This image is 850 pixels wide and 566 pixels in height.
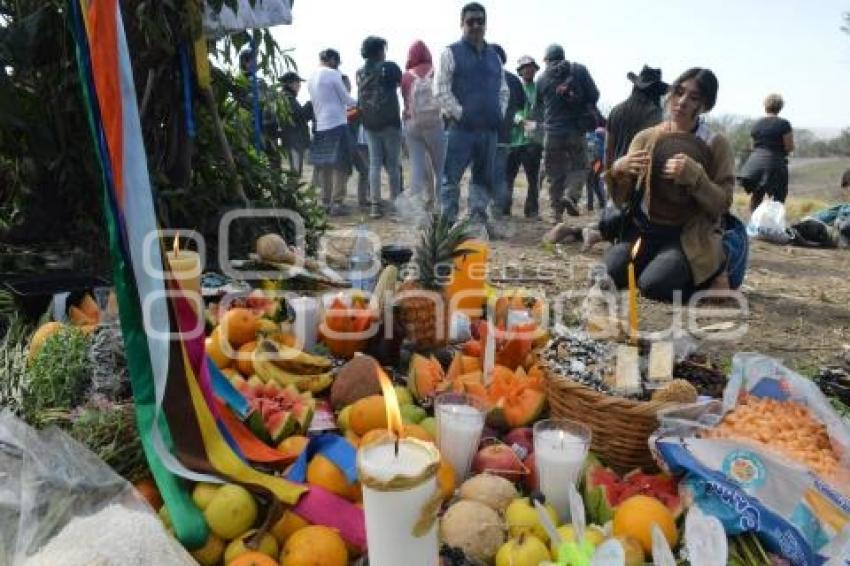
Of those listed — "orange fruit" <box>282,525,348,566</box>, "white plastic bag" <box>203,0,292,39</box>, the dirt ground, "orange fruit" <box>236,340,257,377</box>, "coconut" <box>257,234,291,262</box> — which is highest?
"white plastic bag" <box>203,0,292,39</box>

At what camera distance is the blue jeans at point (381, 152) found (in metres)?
8.05

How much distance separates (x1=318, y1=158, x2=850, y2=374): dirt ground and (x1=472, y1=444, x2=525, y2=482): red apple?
1.26 m

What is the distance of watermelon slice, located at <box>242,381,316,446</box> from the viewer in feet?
6.58

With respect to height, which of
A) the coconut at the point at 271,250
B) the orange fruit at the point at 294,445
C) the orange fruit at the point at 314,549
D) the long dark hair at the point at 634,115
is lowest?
the orange fruit at the point at 314,549

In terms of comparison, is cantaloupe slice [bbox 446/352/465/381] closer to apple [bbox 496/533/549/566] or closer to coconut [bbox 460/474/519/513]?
coconut [bbox 460/474/519/513]

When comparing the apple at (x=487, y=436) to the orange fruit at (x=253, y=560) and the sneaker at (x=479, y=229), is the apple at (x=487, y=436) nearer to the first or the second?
the orange fruit at (x=253, y=560)

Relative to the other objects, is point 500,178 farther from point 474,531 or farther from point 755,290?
point 474,531

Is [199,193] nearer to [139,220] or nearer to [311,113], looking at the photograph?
[139,220]

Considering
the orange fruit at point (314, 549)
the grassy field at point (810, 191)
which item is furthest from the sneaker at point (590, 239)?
the orange fruit at point (314, 549)

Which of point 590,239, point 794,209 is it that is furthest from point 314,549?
point 794,209

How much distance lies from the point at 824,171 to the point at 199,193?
1866 centimetres

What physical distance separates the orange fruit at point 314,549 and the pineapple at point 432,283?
115 centimetres

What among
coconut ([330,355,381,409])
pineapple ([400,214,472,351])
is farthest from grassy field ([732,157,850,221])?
coconut ([330,355,381,409])

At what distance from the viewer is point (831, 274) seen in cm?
629
